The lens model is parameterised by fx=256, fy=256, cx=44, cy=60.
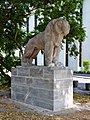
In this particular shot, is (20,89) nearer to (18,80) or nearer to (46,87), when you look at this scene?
(18,80)

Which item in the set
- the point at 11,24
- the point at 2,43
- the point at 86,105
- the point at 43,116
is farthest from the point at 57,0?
the point at 43,116

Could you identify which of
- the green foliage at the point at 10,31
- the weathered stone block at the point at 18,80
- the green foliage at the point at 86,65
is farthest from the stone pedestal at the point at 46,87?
the green foliage at the point at 86,65

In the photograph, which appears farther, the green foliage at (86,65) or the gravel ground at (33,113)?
the green foliage at (86,65)

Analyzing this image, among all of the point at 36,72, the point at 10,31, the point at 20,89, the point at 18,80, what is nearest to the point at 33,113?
the point at 36,72

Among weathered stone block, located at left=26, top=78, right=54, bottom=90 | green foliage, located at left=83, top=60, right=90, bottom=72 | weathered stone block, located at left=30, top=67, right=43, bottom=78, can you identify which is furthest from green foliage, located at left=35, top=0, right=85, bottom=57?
green foliage, located at left=83, top=60, right=90, bottom=72

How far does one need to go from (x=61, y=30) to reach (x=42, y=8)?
140 inches

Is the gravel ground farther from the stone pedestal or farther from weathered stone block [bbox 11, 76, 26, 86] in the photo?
weathered stone block [bbox 11, 76, 26, 86]

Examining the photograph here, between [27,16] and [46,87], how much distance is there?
4322 millimetres

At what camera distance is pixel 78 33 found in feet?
32.2

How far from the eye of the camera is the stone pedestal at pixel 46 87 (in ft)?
21.1

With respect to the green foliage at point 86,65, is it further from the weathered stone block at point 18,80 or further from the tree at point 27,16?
the weathered stone block at point 18,80

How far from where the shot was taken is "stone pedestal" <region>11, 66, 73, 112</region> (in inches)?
253

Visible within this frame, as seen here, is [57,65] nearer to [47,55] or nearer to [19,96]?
[47,55]

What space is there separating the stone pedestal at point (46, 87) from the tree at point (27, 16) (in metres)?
2.80
